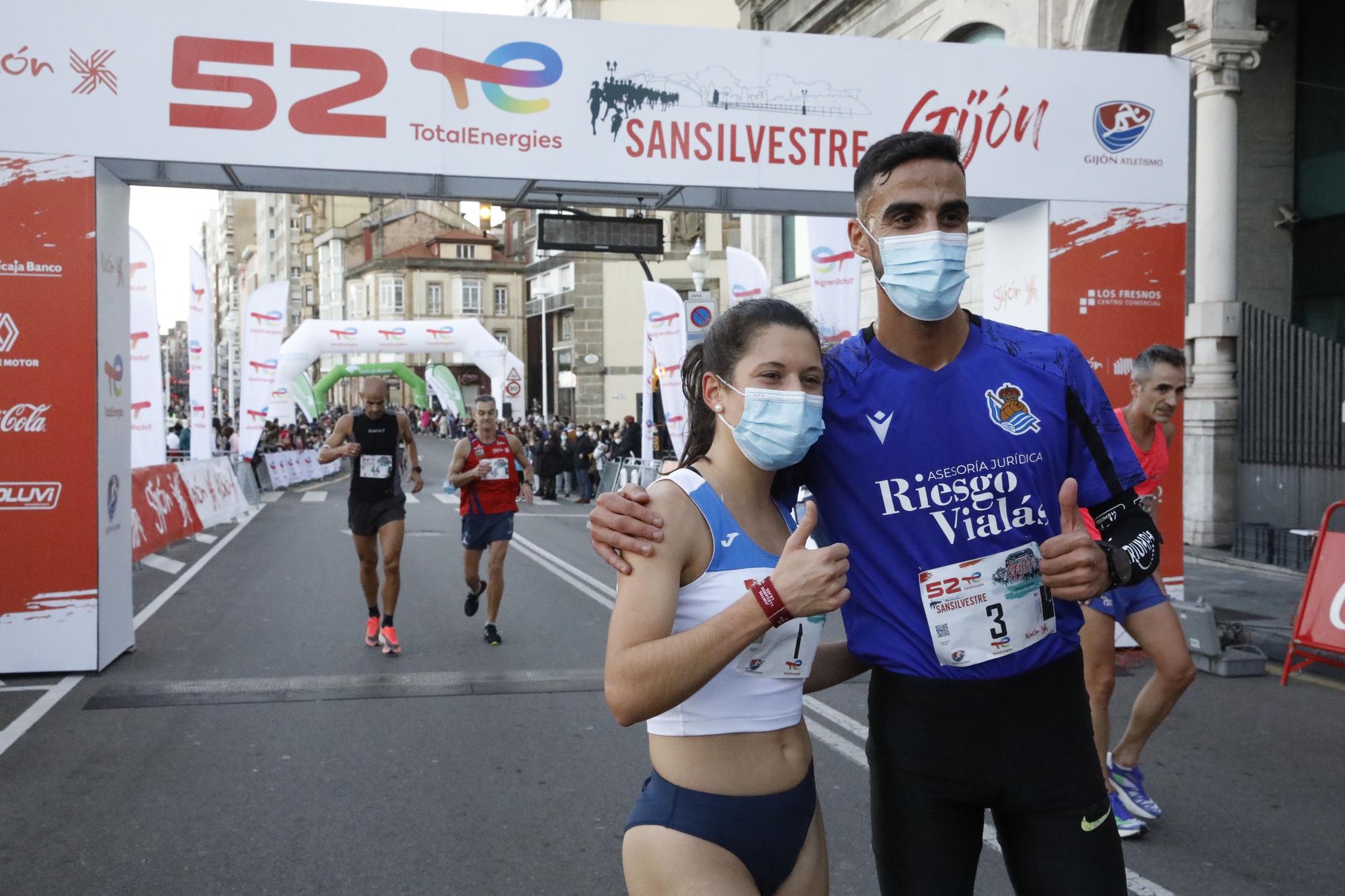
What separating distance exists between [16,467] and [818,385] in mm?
7471

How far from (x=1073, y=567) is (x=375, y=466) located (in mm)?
7550

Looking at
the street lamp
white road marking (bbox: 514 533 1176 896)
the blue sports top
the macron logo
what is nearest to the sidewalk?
white road marking (bbox: 514 533 1176 896)

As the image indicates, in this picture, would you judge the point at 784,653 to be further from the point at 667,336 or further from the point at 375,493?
the point at 667,336

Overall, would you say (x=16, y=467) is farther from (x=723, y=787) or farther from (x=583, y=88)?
(x=723, y=787)

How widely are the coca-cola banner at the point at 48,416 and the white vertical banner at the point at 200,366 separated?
1461 cm

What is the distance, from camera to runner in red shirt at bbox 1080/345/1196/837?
479 centimetres

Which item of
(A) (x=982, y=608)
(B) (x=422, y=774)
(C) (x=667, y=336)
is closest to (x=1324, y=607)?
(B) (x=422, y=774)

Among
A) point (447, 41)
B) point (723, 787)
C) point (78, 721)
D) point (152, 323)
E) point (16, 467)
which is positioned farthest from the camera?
point (152, 323)

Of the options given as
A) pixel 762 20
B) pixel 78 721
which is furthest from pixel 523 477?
pixel 762 20

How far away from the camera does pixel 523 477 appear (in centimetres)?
1016

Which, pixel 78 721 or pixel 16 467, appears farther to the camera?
pixel 16 467

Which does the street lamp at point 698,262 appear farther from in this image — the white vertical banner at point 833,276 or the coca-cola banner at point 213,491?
the coca-cola banner at point 213,491

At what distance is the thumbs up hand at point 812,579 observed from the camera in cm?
211

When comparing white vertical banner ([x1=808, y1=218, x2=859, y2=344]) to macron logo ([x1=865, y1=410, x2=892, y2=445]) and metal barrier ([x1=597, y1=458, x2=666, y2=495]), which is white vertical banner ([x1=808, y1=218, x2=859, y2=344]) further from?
macron logo ([x1=865, y1=410, x2=892, y2=445])
